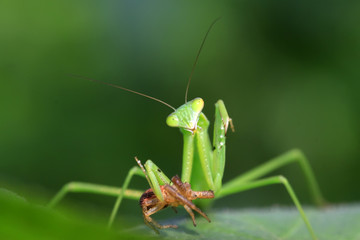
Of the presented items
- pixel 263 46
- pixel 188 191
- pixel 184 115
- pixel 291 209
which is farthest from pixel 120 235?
pixel 263 46

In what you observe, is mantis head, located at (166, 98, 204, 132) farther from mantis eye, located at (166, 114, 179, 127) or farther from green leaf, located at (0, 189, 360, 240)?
green leaf, located at (0, 189, 360, 240)

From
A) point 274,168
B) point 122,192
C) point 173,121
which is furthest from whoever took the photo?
point 274,168

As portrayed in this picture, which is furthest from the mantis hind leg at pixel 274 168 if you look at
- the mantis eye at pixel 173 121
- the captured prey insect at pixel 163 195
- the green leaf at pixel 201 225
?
the captured prey insect at pixel 163 195

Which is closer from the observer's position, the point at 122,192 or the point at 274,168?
the point at 122,192

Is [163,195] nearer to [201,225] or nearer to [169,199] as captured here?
[169,199]

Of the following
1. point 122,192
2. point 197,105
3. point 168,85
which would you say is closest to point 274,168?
point 197,105

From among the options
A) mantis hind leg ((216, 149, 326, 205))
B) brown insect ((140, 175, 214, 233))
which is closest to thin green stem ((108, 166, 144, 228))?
brown insect ((140, 175, 214, 233))

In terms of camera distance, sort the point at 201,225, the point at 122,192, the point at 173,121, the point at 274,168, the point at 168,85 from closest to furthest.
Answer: the point at 201,225, the point at 173,121, the point at 122,192, the point at 274,168, the point at 168,85
